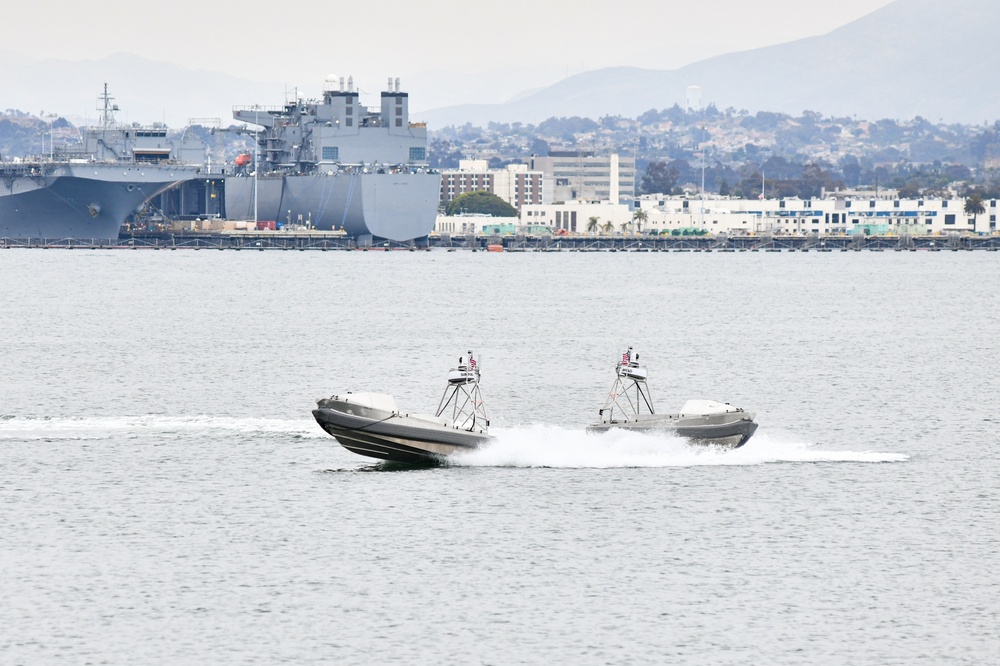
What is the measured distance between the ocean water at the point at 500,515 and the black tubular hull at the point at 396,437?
786 millimetres

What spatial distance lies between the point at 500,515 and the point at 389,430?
497cm

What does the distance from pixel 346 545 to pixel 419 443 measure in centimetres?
741

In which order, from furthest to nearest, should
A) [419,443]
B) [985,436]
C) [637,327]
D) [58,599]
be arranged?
[637,327], [985,436], [419,443], [58,599]

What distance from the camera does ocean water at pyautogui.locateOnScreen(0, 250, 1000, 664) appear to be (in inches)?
1267

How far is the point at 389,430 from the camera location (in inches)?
1767

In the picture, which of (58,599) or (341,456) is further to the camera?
(341,456)

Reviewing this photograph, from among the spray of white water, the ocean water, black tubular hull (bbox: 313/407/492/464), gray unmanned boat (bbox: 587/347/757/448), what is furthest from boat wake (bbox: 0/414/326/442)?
gray unmanned boat (bbox: 587/347/757/448)

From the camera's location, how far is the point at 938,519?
41375 millimetres

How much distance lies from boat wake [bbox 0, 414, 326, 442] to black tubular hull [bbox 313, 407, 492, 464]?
806 centimetres

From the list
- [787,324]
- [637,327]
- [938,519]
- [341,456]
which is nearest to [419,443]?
[341,456]

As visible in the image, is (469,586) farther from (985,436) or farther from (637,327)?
(637,327)

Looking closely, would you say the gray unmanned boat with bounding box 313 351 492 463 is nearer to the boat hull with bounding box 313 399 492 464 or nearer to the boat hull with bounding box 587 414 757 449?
the boat hull with bounding box 313 399 492 464

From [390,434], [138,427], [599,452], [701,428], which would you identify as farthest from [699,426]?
[138,427]

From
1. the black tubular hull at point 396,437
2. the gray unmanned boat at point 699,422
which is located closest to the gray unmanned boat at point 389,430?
the black tubular hull at point 396,437
